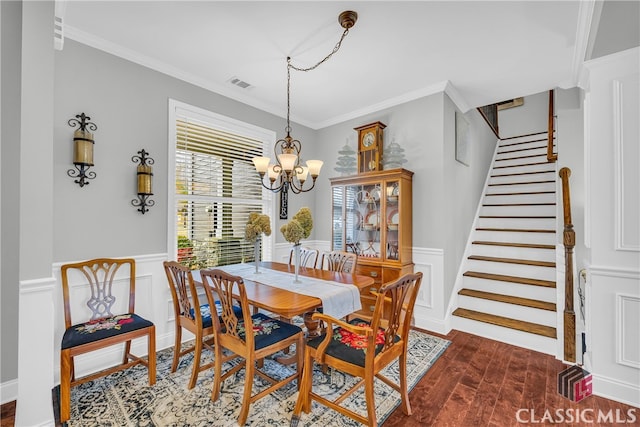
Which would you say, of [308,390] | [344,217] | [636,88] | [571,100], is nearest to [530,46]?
[636,88]

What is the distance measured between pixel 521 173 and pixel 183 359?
567 cm

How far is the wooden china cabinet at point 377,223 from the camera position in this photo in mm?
3287

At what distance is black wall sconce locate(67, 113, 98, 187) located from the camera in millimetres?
2248

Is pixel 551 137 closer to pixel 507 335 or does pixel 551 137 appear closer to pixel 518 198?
pixel 518 198

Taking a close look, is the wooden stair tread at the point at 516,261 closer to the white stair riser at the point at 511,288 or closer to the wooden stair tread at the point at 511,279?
the wooden stair tread at the point at 511,279

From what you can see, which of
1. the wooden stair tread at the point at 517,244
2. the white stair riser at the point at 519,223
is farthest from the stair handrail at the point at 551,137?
the wooden stair tread at the point at 517,244

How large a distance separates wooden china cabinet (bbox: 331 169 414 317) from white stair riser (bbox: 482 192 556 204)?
2207 millimetres

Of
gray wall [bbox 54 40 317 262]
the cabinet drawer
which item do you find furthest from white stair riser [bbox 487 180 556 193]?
gray wall [bbox 54 40 317 262]

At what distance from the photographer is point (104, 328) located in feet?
6.81

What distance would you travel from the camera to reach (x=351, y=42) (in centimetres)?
247

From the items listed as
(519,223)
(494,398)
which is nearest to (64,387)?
(494,398)

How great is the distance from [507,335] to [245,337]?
2711 millimetres

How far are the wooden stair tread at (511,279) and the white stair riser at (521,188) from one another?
6.14ft

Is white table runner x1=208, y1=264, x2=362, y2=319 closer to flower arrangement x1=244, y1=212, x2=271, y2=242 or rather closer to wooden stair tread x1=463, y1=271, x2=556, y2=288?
flower arrangement x1=244, y1=212, x2=271, y2=242
